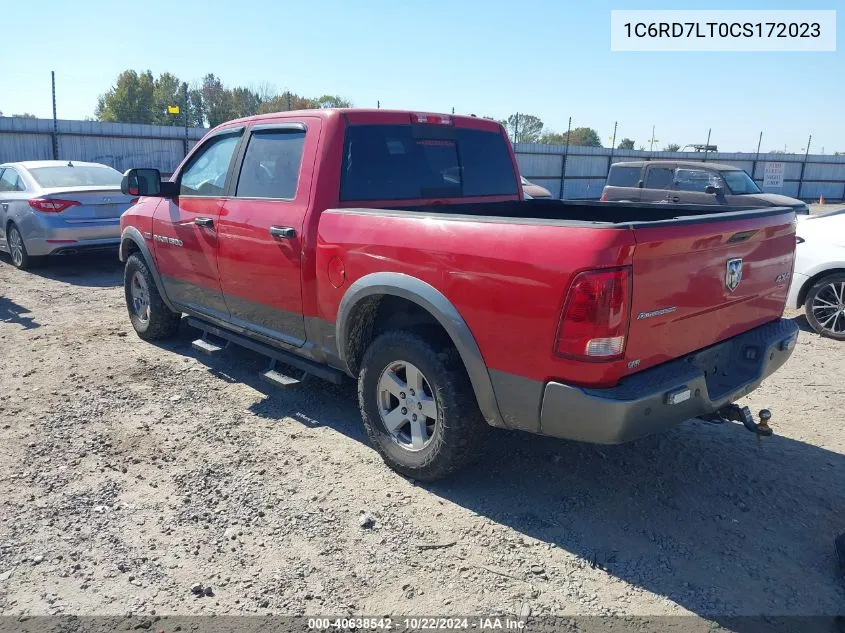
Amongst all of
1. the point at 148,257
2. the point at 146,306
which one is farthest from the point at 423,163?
the point at 146,306

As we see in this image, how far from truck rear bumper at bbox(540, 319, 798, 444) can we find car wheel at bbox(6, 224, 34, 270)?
937 cm

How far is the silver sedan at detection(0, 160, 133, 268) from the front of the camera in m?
9.19

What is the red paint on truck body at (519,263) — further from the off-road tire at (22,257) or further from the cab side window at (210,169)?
the off-road tire at (22,257)

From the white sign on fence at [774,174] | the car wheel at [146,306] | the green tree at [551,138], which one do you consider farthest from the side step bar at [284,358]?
the green tree at [551,138]

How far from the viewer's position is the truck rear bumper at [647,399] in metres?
2.80

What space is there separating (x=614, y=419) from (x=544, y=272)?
69 cm

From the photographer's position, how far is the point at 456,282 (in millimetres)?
3182

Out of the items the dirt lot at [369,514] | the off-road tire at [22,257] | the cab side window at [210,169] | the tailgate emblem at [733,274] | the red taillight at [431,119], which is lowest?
the dirt lot at [369,514]

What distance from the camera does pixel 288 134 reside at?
4352 mm

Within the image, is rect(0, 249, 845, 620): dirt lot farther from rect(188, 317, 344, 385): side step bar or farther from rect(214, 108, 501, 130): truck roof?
rect(214, 108, 501, 130): truck roof

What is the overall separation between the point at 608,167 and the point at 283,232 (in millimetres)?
26202

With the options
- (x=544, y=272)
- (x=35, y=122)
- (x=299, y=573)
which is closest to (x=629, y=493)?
(x=544, y=272)

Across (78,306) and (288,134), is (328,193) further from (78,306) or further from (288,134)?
(78,306)

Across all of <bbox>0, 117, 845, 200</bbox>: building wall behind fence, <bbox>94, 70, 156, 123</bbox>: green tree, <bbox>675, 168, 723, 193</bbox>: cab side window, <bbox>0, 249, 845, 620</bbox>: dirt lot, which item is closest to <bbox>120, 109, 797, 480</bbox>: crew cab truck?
<bbox>0, 249, 845, 620</bbox>: dirt lot
